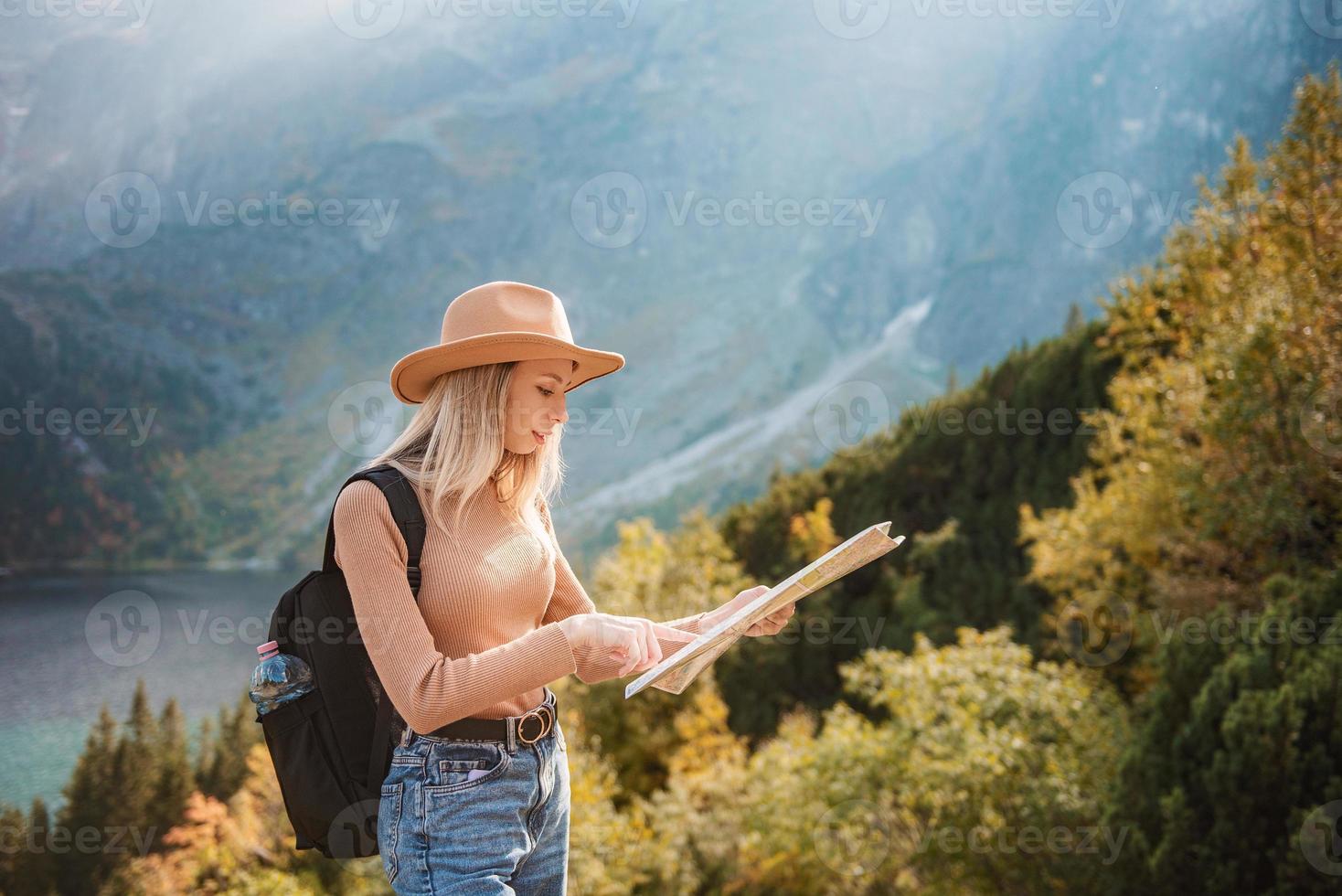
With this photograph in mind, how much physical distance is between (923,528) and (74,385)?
15474 cm

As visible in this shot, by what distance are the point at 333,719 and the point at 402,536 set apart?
461mm

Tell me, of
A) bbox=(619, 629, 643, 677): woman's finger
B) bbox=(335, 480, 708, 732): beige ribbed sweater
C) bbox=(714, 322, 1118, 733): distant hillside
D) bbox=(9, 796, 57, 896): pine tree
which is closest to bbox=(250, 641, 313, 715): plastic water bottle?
bbox=(335, 480, 708, 732): beige ribbed sweater

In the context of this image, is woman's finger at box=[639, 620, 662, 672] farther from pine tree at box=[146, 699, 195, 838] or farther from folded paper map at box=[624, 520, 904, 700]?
pine tree at box=[146, 699, 195, 838]

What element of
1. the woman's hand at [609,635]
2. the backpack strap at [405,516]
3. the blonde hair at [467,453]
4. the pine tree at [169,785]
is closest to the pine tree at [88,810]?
the pine tree at [169,785]

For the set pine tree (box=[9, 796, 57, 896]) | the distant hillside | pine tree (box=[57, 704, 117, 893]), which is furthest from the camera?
pine tree (box=[57, 704, 117, 893])

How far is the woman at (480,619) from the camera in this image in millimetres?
1938

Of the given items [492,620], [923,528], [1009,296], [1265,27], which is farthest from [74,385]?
[1265,27]

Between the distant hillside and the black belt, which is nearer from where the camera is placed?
the black belt

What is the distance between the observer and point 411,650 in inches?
75.5

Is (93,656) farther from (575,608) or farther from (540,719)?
(540,719)

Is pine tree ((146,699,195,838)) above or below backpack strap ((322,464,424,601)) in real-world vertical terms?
above

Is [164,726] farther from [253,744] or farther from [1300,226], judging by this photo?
[1300,226]

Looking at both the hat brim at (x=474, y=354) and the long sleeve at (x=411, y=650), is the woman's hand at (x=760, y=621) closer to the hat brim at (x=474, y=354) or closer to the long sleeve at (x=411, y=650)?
A: the long sleeve at (x=411, y=650)

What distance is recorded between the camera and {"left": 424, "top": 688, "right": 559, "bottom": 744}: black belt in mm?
2076
